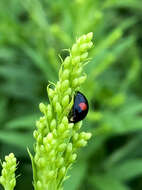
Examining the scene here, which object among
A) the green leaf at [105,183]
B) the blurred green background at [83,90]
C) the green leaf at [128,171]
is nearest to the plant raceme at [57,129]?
the blurred green background at [83,90]

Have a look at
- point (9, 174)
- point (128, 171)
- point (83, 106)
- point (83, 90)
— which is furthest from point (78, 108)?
point (128, 171)

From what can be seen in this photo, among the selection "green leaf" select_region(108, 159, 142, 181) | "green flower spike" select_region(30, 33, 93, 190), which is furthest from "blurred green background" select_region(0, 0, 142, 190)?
"green flower spike" select_region(30, 33, 93, 190)

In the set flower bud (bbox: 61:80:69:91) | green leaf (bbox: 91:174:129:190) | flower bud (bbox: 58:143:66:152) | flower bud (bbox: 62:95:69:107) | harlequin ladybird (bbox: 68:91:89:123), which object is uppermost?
green leaf (bbox: 91:174:129:190)

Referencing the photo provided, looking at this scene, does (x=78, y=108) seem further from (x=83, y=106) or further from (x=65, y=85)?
(x=65, y=85)

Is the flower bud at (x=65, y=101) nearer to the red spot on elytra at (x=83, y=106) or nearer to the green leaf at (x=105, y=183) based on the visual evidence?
the red spot on elytra at (x=83, y=106)

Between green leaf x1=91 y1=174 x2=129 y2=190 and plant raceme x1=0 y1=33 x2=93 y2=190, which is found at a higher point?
green leaf x1=91 y1=174 x2=129 y2=190

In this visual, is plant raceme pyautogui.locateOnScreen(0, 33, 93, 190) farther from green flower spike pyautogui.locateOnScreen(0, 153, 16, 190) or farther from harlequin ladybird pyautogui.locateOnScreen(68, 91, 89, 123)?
harlequin ladybird pyautogui.locateOnScreen(68, 91, 89, 123)

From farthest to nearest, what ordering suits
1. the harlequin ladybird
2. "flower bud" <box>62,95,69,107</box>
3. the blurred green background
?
the blurred green background, the harlequin ladybird, "flower bud" <box>62,95,69,107</box>

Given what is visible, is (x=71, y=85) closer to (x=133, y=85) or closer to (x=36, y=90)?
(x=36, y=90)
